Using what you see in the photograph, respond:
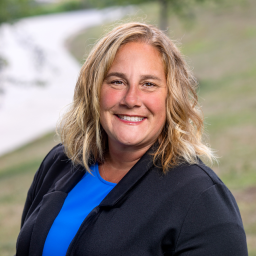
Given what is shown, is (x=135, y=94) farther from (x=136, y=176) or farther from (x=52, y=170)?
(x=52, y=170)

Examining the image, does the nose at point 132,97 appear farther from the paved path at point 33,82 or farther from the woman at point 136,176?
the paved path at point 33,82

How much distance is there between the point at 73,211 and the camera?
6.59ft

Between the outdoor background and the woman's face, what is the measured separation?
45 centimetres

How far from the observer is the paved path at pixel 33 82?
399 inches

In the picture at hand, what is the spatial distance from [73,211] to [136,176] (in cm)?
41

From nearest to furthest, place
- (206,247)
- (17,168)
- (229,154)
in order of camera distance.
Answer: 1. (206,247)
2. (229,154)
3. (17,168)

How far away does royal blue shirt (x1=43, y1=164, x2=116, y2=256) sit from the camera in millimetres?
1919

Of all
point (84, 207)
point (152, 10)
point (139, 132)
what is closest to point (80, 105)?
point (139, 132)

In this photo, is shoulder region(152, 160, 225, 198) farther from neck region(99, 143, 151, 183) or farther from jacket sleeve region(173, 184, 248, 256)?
neck region(99, 143, 151, 183)

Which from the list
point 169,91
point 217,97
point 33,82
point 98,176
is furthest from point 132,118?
point 217,97

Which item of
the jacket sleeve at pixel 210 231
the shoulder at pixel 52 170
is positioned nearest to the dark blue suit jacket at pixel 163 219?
the jacket sleeve at pixel 210 231

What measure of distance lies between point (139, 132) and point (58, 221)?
2.13 ft

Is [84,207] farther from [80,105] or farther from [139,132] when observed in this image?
[80,105]

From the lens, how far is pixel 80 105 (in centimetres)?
227
